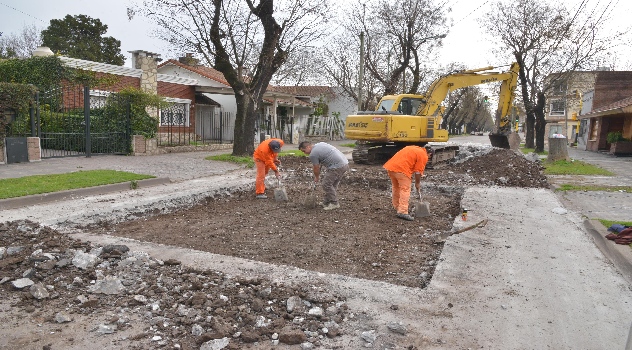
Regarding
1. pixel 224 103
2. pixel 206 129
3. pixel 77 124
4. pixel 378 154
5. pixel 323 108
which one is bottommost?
pixel 378 154

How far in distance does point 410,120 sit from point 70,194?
37.0 ft

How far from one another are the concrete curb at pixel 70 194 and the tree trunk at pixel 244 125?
6.81 m

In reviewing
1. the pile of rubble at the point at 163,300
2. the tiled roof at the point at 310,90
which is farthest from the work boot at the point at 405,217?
the tiled roof at the point at 310,90

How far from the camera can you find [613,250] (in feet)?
20.7

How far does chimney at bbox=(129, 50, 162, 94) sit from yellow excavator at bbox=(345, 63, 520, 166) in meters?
11.4

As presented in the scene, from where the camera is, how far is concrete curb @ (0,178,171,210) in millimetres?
8352

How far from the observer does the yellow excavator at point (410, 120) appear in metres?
→ 16.5

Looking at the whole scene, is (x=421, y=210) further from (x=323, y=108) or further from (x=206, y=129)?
(x=323, y=108)

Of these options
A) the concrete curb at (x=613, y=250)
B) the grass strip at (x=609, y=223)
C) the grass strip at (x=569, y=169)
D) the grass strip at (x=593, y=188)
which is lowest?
the concrete curb at (x=613, y=250)

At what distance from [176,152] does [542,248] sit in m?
16.3

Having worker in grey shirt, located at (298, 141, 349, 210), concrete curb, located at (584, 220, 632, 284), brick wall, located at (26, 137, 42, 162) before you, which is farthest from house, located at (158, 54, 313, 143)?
concrete curb, located at (584, 220, 632, 284)

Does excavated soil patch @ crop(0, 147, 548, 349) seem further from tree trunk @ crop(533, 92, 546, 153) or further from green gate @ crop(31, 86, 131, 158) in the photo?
tree trunk @ crop(533, 92, 546, 153)

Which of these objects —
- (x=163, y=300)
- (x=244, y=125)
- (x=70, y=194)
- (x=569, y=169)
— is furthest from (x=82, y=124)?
(x=569, y=169)

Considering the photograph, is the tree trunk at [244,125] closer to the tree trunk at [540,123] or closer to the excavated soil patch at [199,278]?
the excavated soil patch at [199,278]
